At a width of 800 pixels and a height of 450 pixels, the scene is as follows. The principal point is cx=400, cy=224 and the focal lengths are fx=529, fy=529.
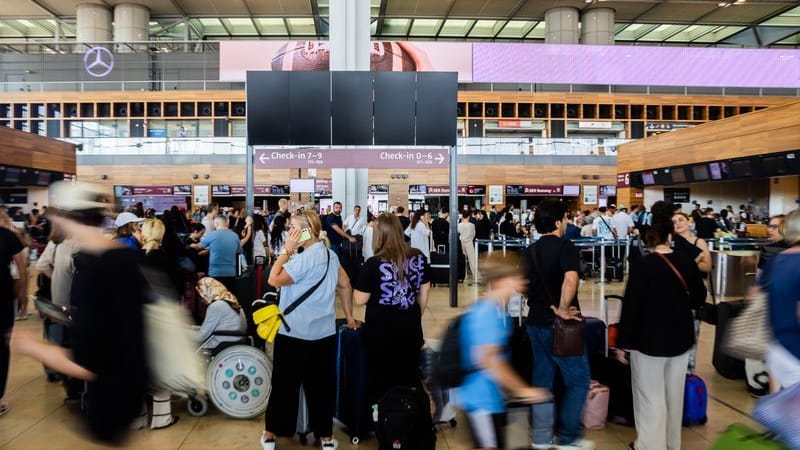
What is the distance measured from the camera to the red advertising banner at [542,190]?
25.2 metres

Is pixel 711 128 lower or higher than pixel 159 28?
lower

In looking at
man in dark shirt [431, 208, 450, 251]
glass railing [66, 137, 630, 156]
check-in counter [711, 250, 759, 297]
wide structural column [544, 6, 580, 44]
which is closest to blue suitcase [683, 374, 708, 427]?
check-in counter [711, 250, 759, 297]

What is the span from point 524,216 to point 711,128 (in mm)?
7445

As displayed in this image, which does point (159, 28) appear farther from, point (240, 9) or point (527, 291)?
point (527, 291)

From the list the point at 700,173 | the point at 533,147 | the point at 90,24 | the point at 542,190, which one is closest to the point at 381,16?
the point at 533,147

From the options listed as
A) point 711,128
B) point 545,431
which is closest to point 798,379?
point 545,431

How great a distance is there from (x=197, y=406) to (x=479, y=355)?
304 cm

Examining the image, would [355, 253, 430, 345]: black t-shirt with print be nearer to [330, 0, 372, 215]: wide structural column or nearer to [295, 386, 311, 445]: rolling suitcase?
[295, 386, 311, 445]: rolling suitcase

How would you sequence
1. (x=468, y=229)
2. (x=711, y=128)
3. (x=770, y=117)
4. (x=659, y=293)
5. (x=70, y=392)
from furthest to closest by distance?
(x=711, y=128) → (x=770, y=117) → (x=468, y=229) → (x=70, y=392) → (x=659, y=293)

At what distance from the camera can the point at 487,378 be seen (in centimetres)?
236

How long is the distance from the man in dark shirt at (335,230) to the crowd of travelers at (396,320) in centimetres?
470

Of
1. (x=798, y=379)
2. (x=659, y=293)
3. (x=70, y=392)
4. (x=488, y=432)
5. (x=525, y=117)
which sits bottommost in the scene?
(x=70, y=392)

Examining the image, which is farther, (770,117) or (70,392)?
(770,117)

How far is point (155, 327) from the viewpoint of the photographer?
1.86m
